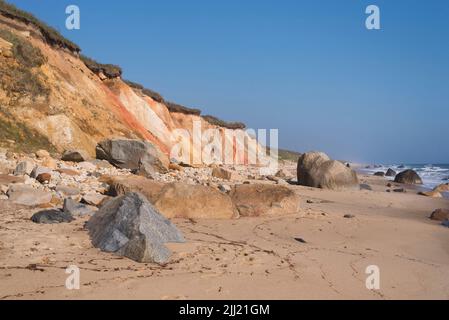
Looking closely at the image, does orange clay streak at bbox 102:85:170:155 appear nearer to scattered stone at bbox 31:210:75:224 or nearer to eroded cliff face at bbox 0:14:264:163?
eroded cliff face at bbox 0:14:264:163

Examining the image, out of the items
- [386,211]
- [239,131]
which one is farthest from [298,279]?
[239,131]

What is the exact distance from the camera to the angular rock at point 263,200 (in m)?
8.16

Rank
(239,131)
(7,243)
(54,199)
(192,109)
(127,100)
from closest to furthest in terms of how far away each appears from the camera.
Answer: (7,243), (54,199), (127,100), (192,109), (239,131)

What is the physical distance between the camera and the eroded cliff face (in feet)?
47.0

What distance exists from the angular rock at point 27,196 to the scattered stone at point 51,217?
0.95 metres

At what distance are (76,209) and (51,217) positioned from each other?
540 mm

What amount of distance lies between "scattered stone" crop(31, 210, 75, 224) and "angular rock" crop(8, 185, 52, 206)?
3.12ft

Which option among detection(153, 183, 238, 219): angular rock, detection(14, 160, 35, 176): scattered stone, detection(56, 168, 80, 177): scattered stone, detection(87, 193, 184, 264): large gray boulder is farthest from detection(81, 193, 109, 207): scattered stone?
detection(56, 168, 80, 177): scattered stone

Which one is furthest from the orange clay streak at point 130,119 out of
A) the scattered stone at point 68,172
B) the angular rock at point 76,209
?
the angular rock at point 76,209

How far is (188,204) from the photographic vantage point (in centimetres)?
760

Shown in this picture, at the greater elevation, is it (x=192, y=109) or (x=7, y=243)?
(x=192, y=109)
